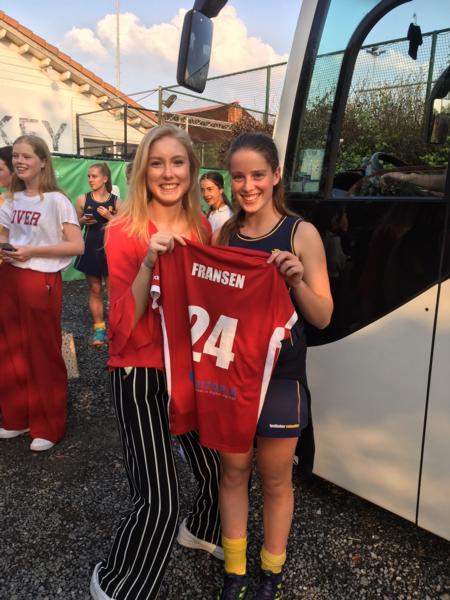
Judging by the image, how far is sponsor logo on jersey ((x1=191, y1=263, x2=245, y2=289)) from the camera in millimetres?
1675

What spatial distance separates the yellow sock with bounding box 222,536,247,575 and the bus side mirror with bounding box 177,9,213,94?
232 cm

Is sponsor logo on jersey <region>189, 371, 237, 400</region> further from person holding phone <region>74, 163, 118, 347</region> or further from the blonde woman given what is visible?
person holding phone <region>74, 163, 118, 347</region>

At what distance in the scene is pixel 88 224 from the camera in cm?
600

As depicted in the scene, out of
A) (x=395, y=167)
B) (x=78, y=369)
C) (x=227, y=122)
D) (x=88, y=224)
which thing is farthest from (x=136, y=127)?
(x=395, y=167)

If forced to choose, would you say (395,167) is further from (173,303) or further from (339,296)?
(173,303)

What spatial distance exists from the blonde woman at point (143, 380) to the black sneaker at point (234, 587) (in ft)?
1.07

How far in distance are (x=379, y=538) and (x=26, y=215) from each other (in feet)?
9.81

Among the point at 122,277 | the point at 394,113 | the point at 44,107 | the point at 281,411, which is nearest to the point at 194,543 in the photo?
the point at 281,411

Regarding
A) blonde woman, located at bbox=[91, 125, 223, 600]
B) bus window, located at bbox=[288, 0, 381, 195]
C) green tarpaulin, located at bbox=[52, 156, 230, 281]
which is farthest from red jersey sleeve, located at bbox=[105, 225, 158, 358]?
green tarpaulin, located at bbox=[52, 156, 230, 281]

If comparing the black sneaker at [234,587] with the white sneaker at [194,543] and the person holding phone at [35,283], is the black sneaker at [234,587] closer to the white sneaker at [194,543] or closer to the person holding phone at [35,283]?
the white sneaker at [194,543]

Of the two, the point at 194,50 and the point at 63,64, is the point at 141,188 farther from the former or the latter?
the point at 63,64

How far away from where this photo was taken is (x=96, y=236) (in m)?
6.02

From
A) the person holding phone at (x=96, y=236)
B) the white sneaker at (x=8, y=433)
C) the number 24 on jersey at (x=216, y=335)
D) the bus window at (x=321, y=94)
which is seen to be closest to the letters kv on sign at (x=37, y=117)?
the person holding phone at (x=96, y=236)

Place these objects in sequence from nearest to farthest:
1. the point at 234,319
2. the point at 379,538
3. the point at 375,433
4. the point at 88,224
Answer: the point at 234,319, the point at 375,433, the point at 379,538, the point at 88,224
